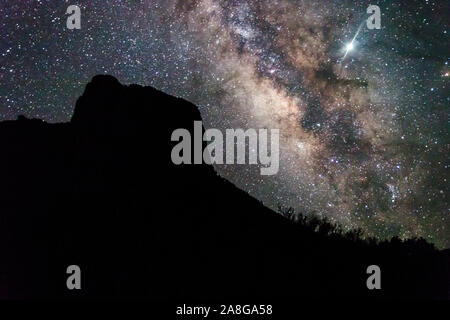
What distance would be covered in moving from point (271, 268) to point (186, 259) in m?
3.60

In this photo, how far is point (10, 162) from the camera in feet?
53.6

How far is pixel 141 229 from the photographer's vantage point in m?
14.0

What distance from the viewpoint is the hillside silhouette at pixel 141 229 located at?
12.6 metres

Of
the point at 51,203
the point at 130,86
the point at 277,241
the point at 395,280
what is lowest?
the point at 395,280

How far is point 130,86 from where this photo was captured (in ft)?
64.8

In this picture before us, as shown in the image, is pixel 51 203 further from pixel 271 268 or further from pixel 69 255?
pixel 271 268

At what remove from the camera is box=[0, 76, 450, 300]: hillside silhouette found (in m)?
12.6

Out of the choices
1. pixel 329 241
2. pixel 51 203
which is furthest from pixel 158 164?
pixel 329 241
